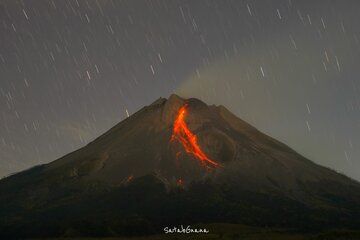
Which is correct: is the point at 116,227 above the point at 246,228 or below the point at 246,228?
above

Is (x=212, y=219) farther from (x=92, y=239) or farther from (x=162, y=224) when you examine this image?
(x=92, y=239)

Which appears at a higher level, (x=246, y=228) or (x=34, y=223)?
(x=34, y=223)

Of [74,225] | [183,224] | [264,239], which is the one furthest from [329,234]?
[74,225]

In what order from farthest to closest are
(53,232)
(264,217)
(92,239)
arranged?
(264,217) < (53,232) < (92,239)

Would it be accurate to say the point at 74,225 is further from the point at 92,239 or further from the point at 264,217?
the point at 264,217

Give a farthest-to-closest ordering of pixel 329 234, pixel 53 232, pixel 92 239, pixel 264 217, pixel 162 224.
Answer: pixel 264 217, pixel 162 224, pixel 53 232, pixel 92 239, pixel 329 234

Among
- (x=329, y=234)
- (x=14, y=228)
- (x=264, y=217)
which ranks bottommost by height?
(x=329, y=234)

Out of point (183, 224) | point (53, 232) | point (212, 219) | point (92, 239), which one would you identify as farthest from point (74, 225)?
point (212, 219)

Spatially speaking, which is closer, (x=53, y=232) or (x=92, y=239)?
(x=92, y=239)

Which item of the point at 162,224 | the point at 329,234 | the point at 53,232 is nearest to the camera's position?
the point at 329,234
